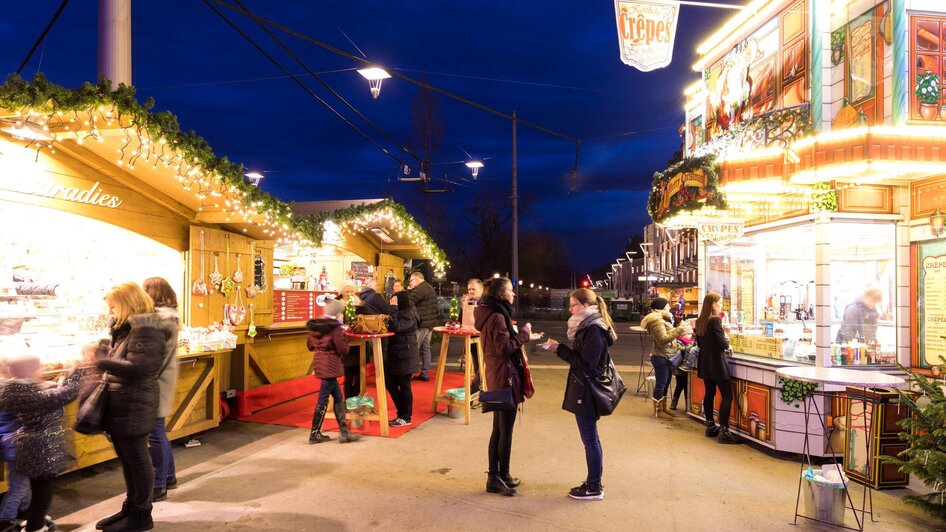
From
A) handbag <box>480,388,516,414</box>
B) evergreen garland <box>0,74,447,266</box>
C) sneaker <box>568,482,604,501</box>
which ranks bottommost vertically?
sneaker <box>568,482,604,501</box>

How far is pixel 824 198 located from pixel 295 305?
288 inches

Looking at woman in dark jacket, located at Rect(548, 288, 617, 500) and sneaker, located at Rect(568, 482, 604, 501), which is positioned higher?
woman in dark jacket, located at Rect(548, 288, 617, 500)

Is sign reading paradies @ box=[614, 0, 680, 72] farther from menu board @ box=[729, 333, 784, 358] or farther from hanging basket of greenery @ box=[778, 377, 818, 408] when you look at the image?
hanging basket of greenery @ box=[778, 377, 818, 408]

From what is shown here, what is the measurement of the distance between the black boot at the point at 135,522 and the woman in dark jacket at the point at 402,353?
334 centimetres

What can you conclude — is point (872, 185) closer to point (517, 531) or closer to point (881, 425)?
point (881, 425)

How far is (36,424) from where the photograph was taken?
3.63 meters

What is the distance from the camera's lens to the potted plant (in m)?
5.42

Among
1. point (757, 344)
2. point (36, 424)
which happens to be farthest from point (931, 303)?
point (36, 424)

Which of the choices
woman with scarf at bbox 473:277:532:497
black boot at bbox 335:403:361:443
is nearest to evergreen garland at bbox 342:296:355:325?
black boot at bbox 335:403:361:443

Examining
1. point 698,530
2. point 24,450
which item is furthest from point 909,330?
point 24,450

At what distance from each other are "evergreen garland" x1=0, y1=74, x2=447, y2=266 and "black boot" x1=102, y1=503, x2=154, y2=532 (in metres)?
3.20

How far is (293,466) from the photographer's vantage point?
552 centimetres

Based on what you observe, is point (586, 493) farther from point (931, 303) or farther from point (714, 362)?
point (931, 303)

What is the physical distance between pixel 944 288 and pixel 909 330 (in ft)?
1.97
